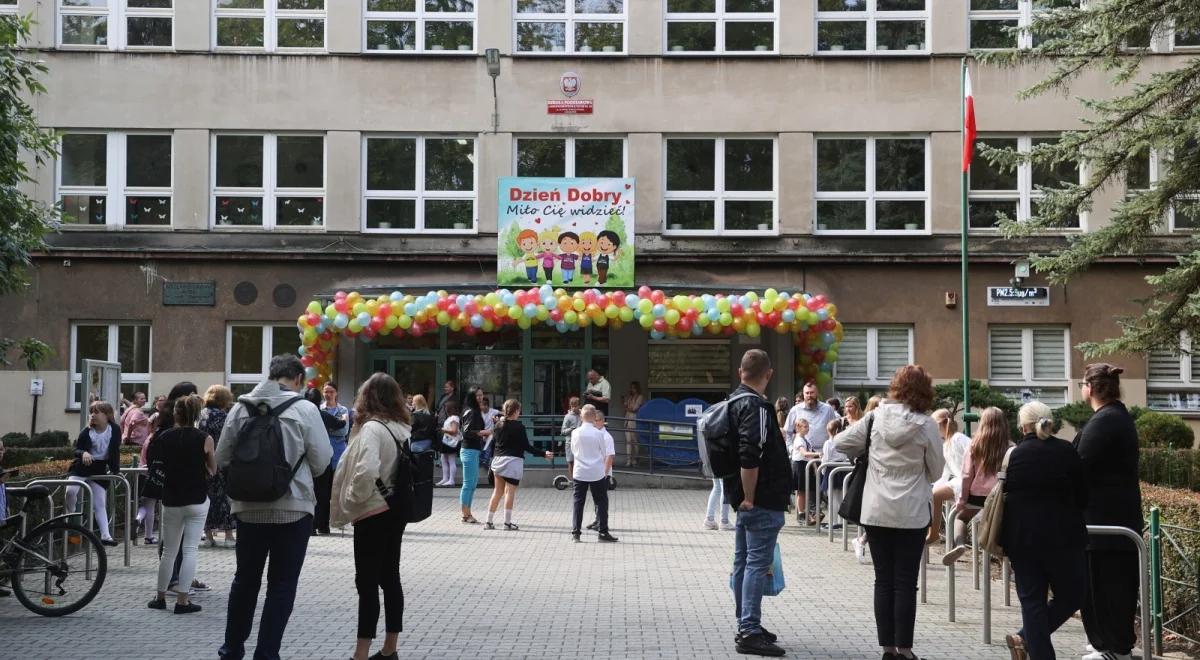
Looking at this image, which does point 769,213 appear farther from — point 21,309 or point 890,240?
point 21,309

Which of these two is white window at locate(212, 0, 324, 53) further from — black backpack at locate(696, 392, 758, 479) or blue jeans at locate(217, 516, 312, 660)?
blue jeans at locate(217, 516, 312, 660)

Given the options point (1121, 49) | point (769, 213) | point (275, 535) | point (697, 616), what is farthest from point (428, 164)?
point (275, 535)

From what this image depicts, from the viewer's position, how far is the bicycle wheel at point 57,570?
1132 centimetres

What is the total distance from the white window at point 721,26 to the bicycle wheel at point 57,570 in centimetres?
1904

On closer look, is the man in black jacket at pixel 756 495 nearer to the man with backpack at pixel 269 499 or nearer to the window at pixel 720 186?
the man with backpack at pixel 269 499

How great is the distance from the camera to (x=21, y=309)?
90.8 ft

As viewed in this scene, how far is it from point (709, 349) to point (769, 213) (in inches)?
116

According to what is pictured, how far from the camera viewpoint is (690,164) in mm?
28328

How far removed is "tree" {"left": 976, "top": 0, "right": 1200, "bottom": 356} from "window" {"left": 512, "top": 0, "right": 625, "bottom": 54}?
430 inches

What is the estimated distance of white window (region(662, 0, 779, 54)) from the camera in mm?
28312

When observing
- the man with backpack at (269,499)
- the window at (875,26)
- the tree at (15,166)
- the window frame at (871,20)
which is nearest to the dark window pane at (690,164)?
the window frame at (871,20)

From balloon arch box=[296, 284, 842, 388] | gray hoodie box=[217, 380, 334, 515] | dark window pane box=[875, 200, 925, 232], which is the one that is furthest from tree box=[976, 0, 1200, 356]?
gray hoodie box=[217, 380, 334, 515]

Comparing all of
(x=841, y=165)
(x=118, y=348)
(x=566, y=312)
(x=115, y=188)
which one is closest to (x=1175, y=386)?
(x=841, y=165)

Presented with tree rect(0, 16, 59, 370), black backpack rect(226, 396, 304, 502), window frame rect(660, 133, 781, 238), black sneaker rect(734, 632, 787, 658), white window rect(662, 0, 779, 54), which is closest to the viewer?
black backpack rect(226, 396, 304, 502)
